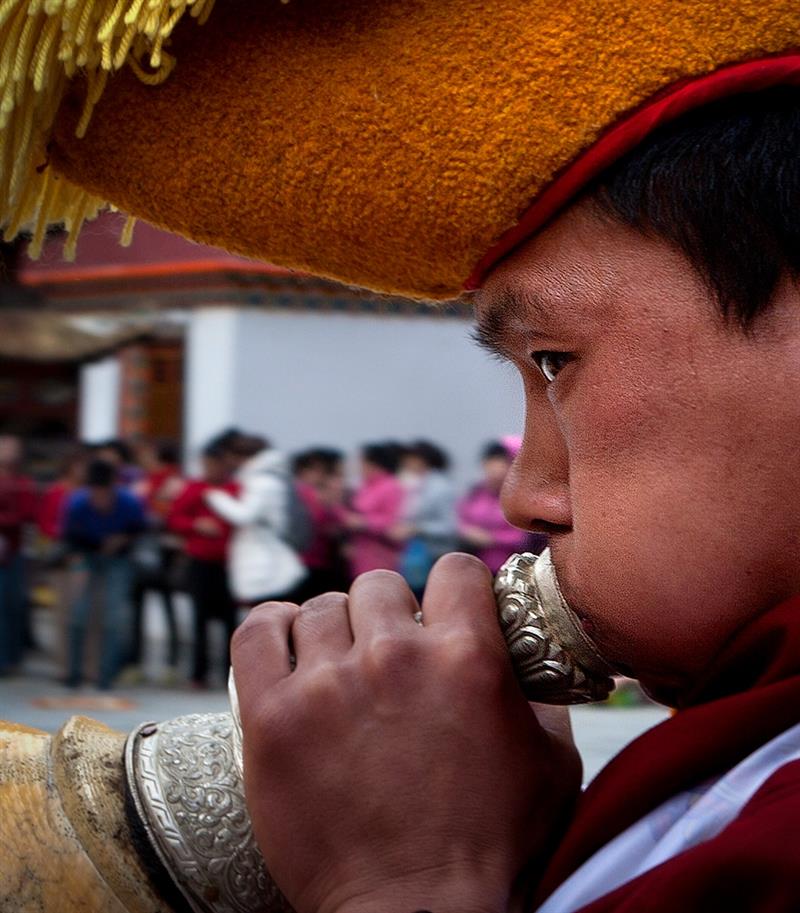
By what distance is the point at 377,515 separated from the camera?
8.19m

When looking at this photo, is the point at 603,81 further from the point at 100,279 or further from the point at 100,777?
the point at 100,279

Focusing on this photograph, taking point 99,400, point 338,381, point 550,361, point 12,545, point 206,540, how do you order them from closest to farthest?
point 550,361 → point 206,540 → point 12,545 → point 338,381 → point 99,400

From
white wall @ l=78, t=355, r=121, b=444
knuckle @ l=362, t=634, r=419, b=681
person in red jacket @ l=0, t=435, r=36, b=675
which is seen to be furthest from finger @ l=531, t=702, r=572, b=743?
white wall @ l=78, t=355, r=121, b=444

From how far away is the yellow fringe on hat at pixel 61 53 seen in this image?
35.0 inches

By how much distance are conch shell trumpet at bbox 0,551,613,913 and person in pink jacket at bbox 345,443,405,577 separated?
6.89m

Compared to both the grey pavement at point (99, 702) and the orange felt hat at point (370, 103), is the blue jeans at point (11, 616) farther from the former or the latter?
the orange felt hat at point (370, 103)

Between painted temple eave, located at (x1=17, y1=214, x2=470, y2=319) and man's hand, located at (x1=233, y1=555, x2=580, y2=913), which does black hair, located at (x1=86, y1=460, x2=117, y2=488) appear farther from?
man's hand, located at (x1=233, y1=555, x2=580, y2=913)

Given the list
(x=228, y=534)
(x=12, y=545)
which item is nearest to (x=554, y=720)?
(x=228, y=534)

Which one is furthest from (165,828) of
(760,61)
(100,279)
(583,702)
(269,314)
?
(100,279)

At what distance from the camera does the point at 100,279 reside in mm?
13359

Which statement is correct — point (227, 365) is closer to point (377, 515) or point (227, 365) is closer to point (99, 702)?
point (377, 515)

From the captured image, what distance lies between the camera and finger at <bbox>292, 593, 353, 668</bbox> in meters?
0.96

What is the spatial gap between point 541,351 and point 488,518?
21.9ft

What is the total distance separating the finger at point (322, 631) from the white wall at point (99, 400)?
1222cm
